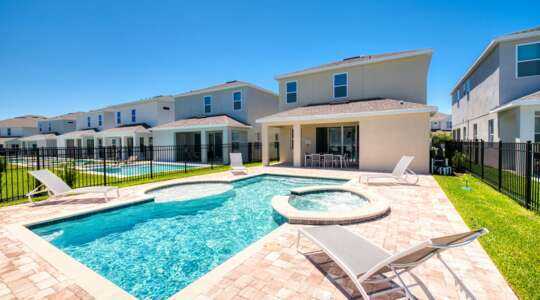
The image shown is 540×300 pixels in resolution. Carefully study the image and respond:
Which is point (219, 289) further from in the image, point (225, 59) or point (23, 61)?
point (23, 61)

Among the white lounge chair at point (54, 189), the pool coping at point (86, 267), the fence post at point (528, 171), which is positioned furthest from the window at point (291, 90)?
the pool coping at point (86, 267)

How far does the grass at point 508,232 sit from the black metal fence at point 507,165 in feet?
1.48

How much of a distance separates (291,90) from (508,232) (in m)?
16.5

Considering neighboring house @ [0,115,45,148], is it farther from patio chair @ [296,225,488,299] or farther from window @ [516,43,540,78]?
window @ [516,43,540,78]

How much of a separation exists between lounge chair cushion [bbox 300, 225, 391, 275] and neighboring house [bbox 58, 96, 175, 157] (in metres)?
26.3

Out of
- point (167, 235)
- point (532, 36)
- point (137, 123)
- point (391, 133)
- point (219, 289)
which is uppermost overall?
point (532, 36)

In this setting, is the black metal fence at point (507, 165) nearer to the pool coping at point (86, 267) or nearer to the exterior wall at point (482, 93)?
the exterior wall at point (482, 93)

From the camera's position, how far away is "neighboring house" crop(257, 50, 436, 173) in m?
12.7

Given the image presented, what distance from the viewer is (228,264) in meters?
3.56

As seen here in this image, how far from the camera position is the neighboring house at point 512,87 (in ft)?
38.1

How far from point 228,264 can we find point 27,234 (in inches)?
186

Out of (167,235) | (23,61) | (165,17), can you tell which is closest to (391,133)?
(167,235)

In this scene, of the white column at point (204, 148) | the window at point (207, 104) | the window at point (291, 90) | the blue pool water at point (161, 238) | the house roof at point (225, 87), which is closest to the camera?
the blue pool water at point (161, 238)

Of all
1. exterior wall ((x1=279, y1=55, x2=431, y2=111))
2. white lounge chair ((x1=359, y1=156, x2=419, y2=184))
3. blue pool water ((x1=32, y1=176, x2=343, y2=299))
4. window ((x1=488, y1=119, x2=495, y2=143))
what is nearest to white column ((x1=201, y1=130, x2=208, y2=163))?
exterior wall ((x1=279, y1=55, x2=431, y2=111))
